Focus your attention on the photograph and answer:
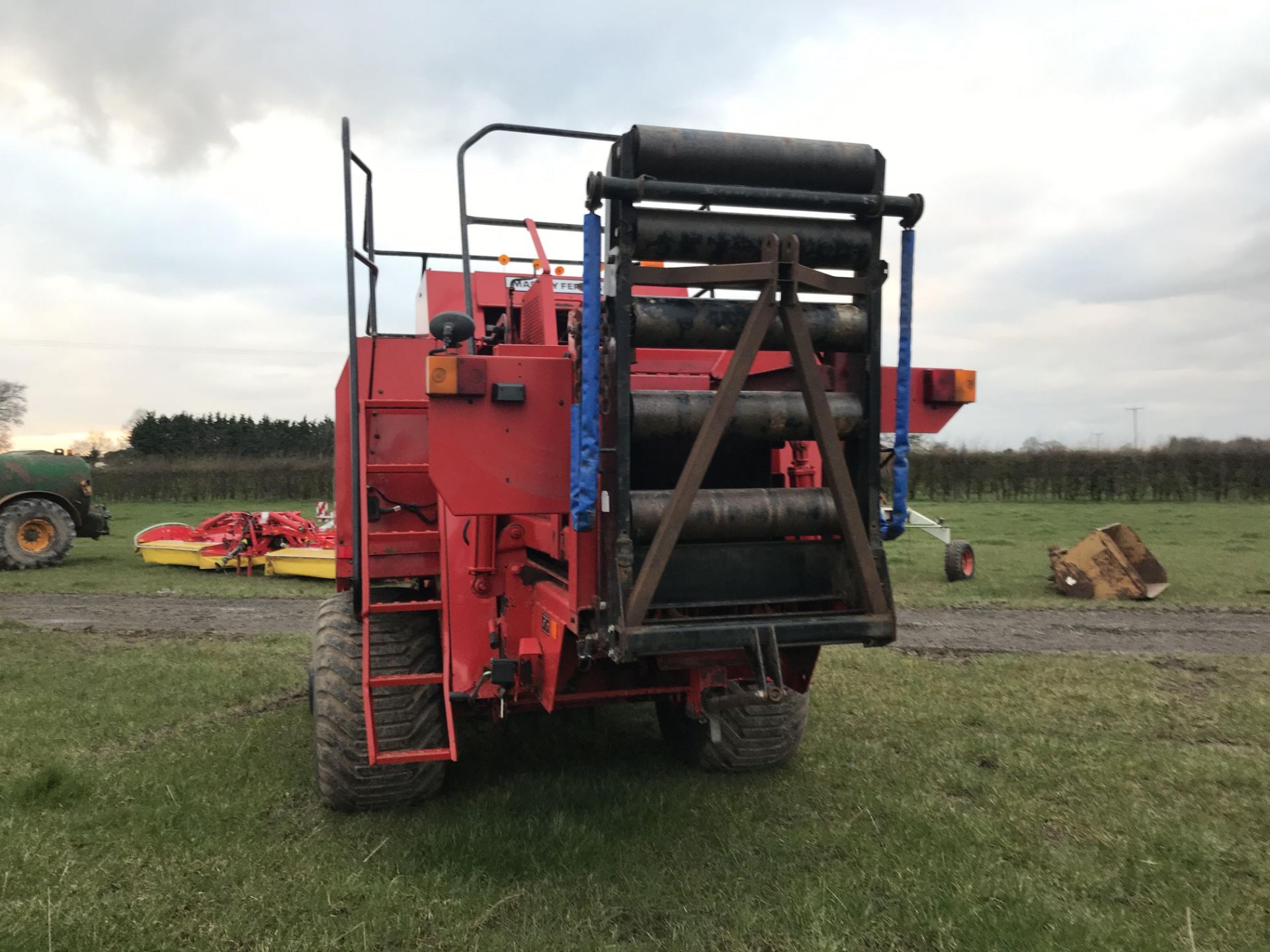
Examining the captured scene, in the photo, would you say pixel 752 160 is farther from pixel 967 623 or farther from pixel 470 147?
pixel 967 623

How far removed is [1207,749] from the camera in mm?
5004

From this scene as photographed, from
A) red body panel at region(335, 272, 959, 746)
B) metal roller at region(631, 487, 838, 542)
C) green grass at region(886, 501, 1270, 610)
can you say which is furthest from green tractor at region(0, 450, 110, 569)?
metal roller at region(631, 487, 838, 542)

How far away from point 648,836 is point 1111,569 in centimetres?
896

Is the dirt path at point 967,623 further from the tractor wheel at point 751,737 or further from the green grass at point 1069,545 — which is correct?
the tractor wheel at point 751,737

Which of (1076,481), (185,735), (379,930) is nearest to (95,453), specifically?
(1076,481)

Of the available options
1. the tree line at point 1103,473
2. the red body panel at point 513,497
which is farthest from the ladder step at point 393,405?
the tree line at point 1103,473

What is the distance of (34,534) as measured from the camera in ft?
47.4

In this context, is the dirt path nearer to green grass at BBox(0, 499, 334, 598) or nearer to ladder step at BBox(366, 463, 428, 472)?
green grass at BBox(0, 499, 334, 598)

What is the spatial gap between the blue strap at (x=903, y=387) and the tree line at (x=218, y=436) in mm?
42150

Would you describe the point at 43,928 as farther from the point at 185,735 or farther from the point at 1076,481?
the point at 1076,481

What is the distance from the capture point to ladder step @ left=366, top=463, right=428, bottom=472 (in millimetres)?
4078

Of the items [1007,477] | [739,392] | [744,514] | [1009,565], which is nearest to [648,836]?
[744,514]

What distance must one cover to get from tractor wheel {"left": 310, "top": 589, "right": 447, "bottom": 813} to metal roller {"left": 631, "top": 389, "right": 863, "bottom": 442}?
5.31ft

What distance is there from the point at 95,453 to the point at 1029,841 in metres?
44.3
